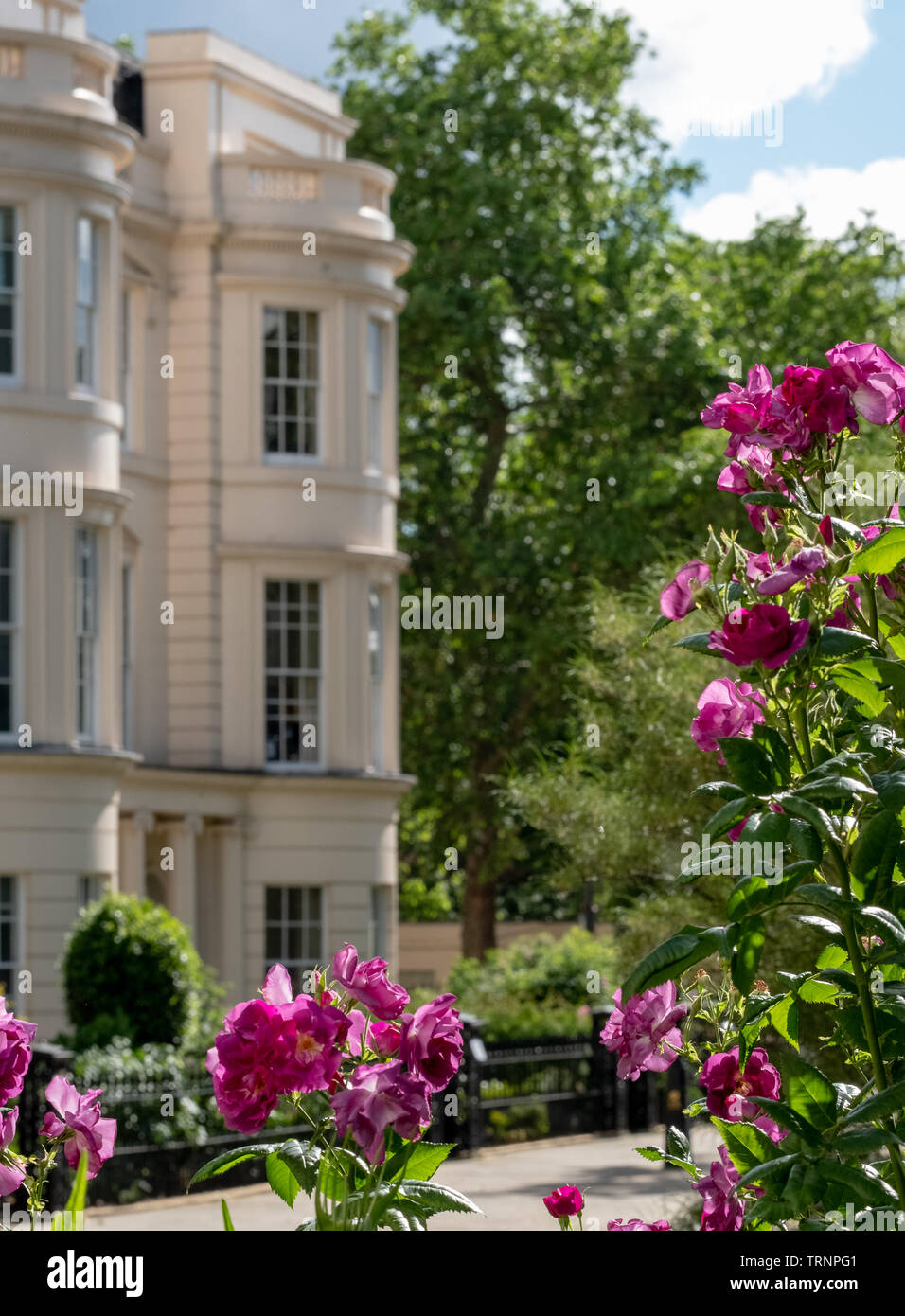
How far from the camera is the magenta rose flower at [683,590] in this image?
3.19 meters

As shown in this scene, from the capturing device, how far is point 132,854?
77.1ft

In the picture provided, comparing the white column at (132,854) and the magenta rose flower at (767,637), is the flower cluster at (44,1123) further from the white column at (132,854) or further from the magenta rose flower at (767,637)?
the white column at (132,854)

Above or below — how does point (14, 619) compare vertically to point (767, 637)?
above

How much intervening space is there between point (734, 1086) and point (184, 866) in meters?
21.5

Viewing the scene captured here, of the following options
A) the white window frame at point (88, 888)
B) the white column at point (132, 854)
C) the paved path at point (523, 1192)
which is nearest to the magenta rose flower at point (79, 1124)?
the paved path at point (523, 1192)

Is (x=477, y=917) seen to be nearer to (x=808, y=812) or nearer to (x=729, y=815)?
(x=729, y=815)

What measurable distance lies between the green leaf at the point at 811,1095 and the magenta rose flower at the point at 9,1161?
1.13m

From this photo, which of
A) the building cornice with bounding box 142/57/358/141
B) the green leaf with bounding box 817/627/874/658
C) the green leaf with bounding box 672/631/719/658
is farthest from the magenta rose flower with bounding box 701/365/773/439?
the building cornice with bounding box 142/57/358/141

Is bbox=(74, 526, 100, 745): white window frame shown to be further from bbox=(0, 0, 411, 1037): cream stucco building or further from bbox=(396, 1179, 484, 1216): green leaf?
bbox=(396, 1179, 484, 1216): green leaf

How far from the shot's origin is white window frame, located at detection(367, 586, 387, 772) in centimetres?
2664

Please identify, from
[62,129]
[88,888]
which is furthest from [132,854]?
[62,129]

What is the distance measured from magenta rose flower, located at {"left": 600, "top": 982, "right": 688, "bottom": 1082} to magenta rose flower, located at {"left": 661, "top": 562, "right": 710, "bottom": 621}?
639 mm

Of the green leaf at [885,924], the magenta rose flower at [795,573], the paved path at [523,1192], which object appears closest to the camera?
the green leaf at [885,924]

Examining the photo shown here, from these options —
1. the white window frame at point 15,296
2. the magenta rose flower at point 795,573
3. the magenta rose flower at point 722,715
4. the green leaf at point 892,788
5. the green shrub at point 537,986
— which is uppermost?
the white window frame at point 15,296
